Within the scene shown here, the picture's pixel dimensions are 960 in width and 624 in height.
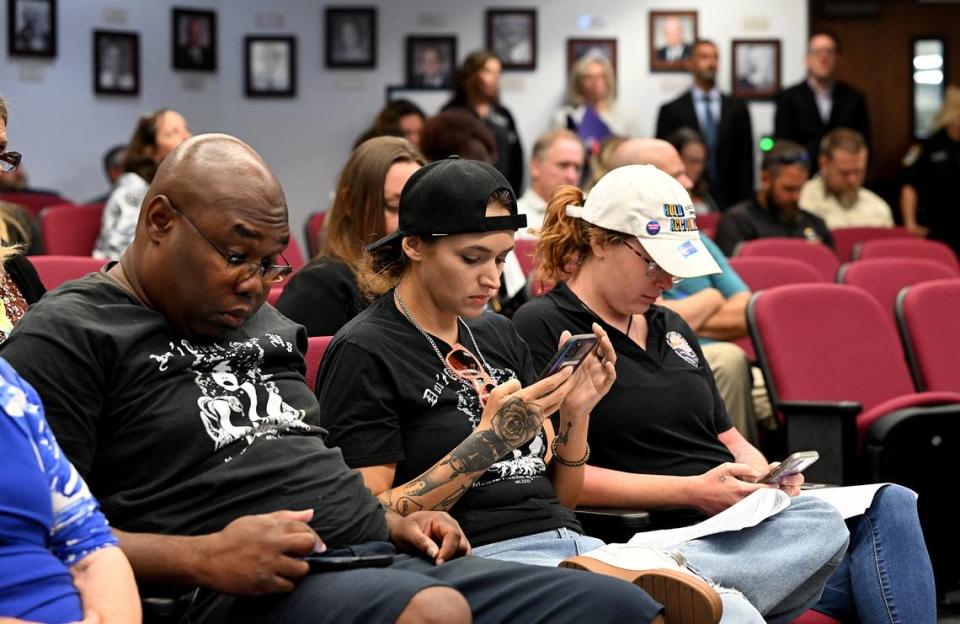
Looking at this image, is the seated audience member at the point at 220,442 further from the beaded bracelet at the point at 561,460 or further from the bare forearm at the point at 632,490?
the bare forearm at the point at 632,490

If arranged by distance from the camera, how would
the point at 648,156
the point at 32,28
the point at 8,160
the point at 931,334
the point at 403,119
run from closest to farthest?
the point at 8,160 → the point at 931,334 → the point at 648,156 → the point at 403,119 → the point at 32,28

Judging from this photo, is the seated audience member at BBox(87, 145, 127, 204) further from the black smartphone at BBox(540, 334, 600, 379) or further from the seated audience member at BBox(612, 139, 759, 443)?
the black smartphone at BBox(540, 334, 600, 379)

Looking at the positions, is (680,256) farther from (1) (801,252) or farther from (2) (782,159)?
(2) (782,159)

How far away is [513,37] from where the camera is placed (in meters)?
9.90

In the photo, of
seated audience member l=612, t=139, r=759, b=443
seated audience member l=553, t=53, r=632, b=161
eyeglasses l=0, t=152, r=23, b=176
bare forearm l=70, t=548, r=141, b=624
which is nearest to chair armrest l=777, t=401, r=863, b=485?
seated audience member l=612, t=139, r=759, b=443

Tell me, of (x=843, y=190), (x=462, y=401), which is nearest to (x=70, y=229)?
(x=462, y=401)

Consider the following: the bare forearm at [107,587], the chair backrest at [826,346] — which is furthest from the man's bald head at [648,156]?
A: the bare forearm at [107,587]

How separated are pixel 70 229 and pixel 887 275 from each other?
11.3 feet

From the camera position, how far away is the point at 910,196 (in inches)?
376

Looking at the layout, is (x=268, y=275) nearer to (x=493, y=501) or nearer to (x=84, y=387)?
(x=84, y=387)

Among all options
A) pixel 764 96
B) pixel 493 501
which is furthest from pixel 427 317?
pixel 764 96

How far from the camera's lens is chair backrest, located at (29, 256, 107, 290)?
3.18 meters

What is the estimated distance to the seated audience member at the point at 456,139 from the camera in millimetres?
4422

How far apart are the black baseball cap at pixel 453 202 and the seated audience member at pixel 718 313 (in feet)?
5.82
